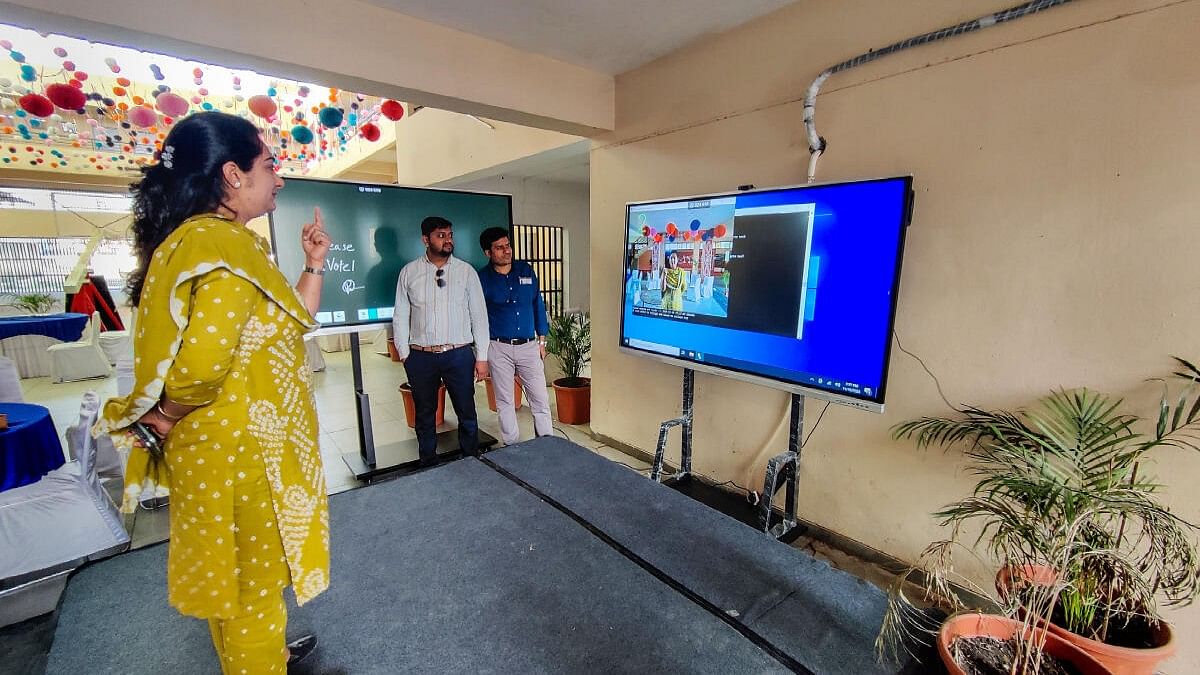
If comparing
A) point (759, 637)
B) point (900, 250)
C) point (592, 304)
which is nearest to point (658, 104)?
point (592, 304)

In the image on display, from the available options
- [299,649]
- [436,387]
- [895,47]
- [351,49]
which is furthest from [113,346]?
[895,47]

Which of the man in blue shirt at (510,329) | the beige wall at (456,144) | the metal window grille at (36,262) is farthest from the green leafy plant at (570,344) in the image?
the metal window grille at (36,262)

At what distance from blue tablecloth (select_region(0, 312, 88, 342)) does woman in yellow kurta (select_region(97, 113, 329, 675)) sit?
570cm

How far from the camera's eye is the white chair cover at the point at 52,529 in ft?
6.18

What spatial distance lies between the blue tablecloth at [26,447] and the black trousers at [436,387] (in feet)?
5.76

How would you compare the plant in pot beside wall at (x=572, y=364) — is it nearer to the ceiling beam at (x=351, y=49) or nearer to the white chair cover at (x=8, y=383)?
the ceiling beam at (x=351, y=49)

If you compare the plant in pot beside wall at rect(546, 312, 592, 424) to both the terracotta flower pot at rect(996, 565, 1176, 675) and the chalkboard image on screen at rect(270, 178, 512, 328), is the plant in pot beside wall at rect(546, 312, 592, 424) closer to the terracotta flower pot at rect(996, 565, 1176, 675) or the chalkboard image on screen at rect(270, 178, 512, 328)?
the chalkboard image on screen at rect(270, 178, 512, 328)

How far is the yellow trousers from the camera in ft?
3.41

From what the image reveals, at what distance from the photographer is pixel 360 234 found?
2.99m

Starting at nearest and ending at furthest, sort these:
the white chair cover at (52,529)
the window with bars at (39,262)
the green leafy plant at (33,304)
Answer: the white chair cover at (52,529)
the green leafy plant at (33,304)
the window with bars at (39,262)

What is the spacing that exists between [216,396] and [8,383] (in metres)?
3.37

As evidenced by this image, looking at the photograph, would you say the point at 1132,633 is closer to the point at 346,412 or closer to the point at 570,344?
the point at 570,344

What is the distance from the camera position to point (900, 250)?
1.74 metres

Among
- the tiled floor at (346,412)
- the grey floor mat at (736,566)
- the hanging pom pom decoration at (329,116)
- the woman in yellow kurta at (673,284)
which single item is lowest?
the tiled floor at (346,412)
